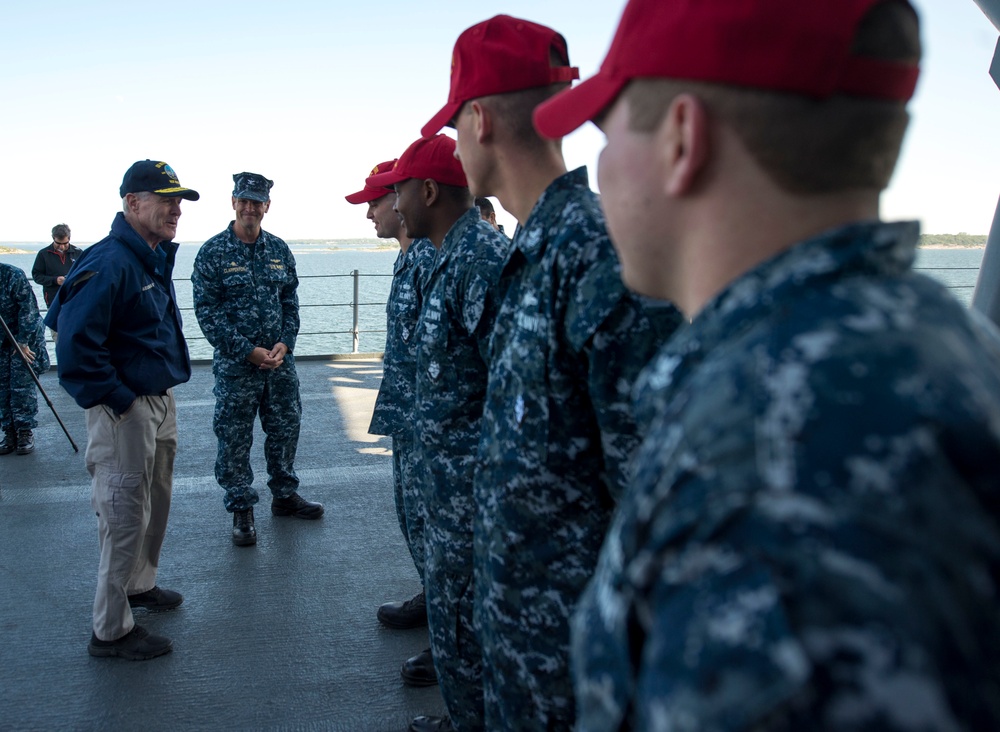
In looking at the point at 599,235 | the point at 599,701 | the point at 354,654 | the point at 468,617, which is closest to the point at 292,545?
the point at 354,654

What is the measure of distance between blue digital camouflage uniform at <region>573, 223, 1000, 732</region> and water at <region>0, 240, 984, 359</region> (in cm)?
24

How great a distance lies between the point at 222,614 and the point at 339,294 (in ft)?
150

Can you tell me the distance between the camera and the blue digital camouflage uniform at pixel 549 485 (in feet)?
5.08

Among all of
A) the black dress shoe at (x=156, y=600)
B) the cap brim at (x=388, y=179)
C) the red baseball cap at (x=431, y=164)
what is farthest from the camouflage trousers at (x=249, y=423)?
the red baseball cap at (x=431, y=164)

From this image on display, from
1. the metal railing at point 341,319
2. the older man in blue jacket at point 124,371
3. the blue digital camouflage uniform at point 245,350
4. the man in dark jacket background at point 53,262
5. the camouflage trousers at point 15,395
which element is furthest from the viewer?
the metal railing at point 341,319

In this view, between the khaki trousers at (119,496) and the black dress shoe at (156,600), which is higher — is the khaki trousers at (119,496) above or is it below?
above

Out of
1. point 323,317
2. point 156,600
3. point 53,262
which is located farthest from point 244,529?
point 323,317

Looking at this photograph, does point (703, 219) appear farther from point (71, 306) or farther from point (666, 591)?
point (71, 306)

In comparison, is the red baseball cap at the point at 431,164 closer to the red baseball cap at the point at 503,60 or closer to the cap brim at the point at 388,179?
the cap brim at the point at 388,179

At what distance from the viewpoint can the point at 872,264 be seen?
2.18ft

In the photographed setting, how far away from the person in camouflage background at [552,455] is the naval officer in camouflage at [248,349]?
125 inches

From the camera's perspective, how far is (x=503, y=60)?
1.98 m

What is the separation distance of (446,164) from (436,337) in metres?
0.94

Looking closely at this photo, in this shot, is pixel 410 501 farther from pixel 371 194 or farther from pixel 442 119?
pixel 371 194
